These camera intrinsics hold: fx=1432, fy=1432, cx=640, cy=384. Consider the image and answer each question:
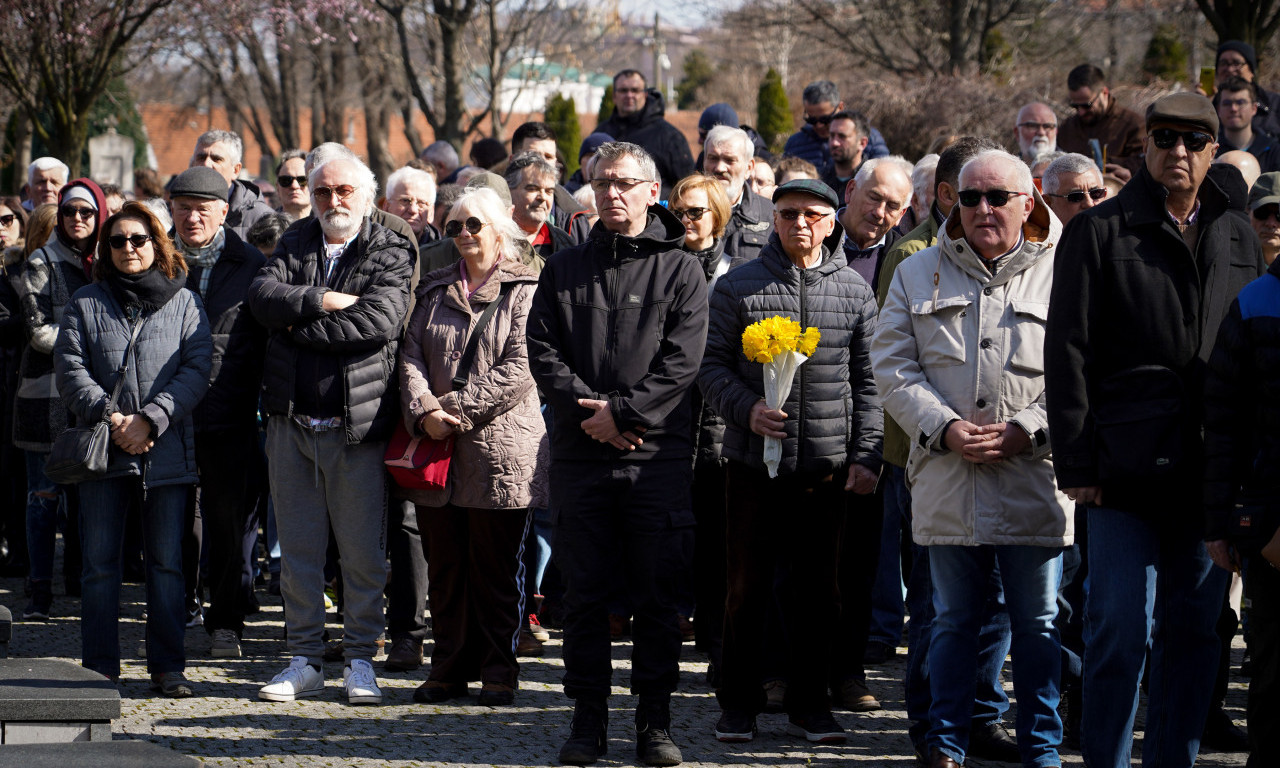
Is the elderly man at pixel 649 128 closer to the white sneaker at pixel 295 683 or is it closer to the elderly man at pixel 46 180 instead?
the elderly man at pixel 46 180

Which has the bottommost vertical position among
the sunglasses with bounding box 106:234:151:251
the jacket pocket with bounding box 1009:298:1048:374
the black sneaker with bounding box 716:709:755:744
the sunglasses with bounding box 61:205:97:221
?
the black sneaker with bounding box 716:709:755:744

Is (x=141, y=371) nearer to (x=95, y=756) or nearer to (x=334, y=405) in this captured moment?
(x=334, y=405)

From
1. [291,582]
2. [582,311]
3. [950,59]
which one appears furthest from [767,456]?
[950,59]

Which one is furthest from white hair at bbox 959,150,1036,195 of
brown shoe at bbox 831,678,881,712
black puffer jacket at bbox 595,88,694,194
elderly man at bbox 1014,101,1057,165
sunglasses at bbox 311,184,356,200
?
black puffer jacket at bbox 595,88,694,194

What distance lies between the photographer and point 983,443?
504cm

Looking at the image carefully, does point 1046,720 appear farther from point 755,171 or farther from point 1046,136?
point 1046,136

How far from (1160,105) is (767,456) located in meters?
1.98

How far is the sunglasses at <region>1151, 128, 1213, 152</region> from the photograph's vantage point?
478 cm

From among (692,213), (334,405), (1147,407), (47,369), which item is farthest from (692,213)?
(47,369)

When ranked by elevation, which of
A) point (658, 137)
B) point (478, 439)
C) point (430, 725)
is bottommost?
point (430, 725)

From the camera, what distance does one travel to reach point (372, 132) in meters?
36.8

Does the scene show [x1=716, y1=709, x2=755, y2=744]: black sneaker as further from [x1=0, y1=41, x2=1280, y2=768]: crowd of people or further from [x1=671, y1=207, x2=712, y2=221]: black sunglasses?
[x1=671, y1=207, x2=712, y2=221]: black sunglasses

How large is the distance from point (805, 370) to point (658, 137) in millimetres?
5906

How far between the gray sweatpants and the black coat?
128 inches
